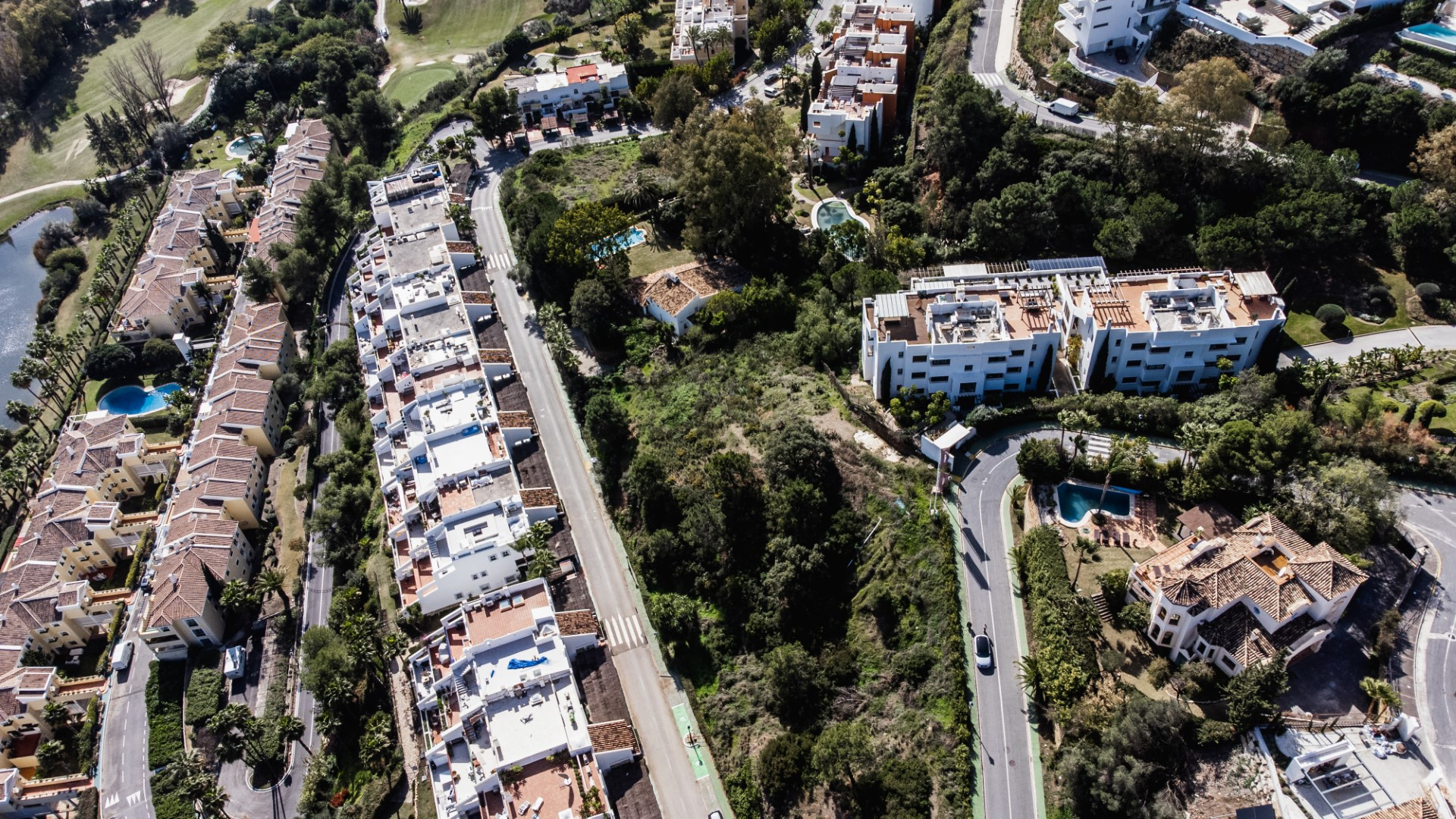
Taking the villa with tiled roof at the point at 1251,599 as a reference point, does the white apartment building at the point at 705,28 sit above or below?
above

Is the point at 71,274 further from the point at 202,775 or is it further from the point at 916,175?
the point at 916,175

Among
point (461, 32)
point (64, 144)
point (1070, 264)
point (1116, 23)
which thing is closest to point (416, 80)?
point (461, 32)

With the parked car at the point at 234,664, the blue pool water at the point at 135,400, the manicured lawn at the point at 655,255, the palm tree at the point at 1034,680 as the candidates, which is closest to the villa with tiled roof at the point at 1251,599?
the palm tree at the point at 1034,680

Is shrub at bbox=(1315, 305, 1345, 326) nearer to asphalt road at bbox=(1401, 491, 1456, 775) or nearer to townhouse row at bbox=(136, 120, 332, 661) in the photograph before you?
asphalt road at bbox=(1401, 491, 1456, 775)

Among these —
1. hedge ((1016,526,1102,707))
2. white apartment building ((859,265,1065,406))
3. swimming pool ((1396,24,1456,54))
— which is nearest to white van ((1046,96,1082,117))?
swimming pool ((1396,24,1456,54))

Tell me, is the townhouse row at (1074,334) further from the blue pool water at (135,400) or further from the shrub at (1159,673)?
the blue pool water at (135,400)

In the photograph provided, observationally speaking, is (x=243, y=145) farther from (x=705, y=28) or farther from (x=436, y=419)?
(x=436, y=419)
